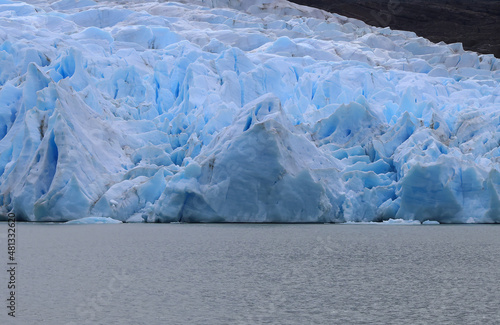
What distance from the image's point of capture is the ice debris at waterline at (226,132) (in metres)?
14.6

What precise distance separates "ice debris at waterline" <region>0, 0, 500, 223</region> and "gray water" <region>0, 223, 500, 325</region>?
56.2 inches

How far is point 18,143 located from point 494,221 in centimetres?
1154

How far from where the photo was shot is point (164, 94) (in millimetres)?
19703

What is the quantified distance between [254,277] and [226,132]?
24.6ft

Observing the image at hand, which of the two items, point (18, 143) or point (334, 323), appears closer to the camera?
point (334, 323)

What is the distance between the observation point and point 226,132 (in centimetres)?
1541

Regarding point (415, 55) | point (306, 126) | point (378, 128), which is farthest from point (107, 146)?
point (415, 55)

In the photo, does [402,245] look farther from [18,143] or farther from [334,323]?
[18,143]

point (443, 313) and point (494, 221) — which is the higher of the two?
point (443, 313)

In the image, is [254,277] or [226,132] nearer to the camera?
[254,277]

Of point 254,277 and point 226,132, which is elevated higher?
point 254,277

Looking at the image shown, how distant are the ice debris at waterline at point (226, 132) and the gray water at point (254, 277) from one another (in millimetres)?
1427

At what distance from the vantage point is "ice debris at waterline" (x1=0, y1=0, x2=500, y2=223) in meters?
14.6

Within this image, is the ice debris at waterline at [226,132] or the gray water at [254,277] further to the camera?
the ice debris at waterline at [226,132]
